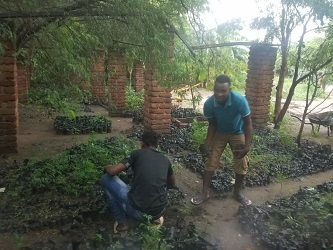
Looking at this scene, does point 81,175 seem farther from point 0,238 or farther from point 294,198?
point 294,198

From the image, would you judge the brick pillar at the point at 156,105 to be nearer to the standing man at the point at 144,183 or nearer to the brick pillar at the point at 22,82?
the standing man at the point at 144,183

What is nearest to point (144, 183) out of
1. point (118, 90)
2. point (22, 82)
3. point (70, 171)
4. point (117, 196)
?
point (117, 196)

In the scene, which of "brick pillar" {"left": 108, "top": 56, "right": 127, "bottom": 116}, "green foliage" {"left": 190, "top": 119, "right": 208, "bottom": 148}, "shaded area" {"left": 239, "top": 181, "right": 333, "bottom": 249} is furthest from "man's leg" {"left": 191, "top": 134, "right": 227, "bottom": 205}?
"brick pillar" {"left": 108, "top": 56, "right": 127, "bottom": 116}

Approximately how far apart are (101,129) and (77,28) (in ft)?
12.9

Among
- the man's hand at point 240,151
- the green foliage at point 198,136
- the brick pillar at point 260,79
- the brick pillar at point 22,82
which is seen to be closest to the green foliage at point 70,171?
the green foliage at point 198,136

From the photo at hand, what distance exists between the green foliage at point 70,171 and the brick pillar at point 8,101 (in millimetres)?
922

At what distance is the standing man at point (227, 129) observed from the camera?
4250 millimetres

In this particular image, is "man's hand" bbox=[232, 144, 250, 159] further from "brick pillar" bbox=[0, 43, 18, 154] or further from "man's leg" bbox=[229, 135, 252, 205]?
"brick pillar" bbox=[0, 43, 18, 154]

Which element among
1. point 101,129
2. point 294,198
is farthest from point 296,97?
point 294,198

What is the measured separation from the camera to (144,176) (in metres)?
3.35

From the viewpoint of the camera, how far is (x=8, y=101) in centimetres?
602

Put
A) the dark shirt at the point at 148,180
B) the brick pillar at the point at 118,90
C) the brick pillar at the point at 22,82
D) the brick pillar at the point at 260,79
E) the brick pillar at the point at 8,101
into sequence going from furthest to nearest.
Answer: the brick pillar at the point at 22,82
the brick pillar at the point at 118,90
the brick pillar at the point at 260,79
the brick pillar at the point at 8,101
the dark shirt at the point at 148,180

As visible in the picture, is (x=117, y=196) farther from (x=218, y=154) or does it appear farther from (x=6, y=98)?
(x=6, y=98)

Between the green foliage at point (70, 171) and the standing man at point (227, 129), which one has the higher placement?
the standing man at point (227, 129)
